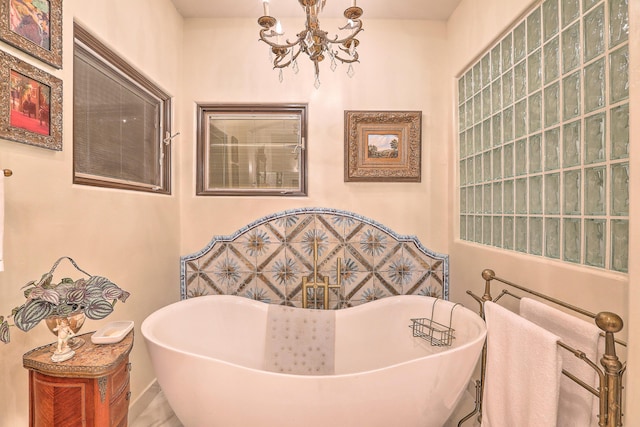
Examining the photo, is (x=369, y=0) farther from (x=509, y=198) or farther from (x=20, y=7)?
(x=20, y=7)

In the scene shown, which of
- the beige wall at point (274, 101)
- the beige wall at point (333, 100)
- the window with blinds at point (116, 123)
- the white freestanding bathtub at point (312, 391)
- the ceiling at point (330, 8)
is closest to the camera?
the white freestanding bathtub at point (312, 391)

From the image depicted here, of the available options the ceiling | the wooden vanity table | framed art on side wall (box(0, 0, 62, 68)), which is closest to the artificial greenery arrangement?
the wooden vanity table

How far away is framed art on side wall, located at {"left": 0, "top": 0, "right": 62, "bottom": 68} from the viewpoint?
3.44 feet

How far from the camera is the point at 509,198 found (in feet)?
5.52

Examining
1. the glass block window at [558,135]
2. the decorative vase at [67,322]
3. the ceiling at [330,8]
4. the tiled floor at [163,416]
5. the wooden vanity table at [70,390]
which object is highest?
the ceiling at [330,8]

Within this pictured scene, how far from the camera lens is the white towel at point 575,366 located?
1.03 meters

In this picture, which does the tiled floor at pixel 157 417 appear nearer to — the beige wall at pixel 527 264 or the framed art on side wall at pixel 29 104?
the framed art on side wall at pixel 29 104

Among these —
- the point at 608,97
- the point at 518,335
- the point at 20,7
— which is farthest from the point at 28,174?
the point at 608,97

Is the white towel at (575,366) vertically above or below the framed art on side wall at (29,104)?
below

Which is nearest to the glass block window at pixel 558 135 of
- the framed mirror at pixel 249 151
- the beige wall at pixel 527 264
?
the beige wall at pixel 527 264

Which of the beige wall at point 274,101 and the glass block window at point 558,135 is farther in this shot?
the beige wall at point 274,101

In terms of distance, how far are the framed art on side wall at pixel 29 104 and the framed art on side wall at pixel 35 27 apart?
0.21 ft

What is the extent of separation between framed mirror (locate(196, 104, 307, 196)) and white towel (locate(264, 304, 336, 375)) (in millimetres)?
922

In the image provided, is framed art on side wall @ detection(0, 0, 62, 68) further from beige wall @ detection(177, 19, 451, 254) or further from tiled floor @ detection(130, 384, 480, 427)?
tiled floor @ detection(130, 384, 480, 427)
